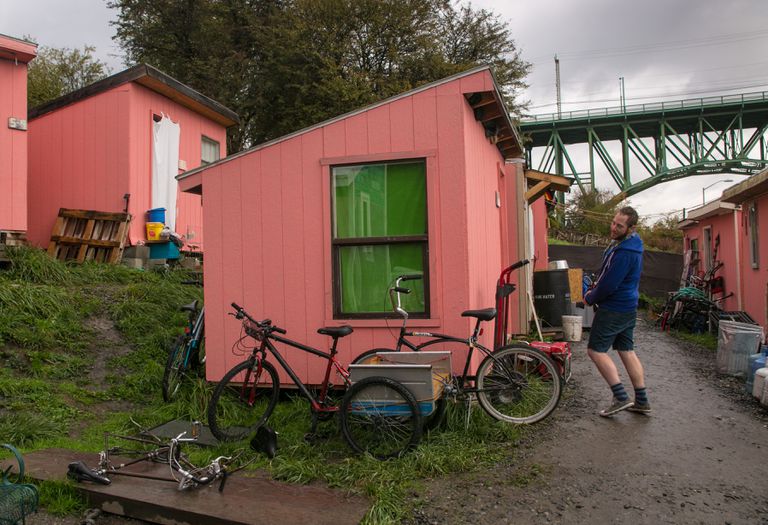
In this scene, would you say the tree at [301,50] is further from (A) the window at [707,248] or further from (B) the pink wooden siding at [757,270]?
(B) the pink wooden siding at [757,270]

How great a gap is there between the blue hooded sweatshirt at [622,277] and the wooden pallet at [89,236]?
7331 millimetres

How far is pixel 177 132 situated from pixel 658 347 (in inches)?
367

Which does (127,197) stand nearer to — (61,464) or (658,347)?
(61,464)

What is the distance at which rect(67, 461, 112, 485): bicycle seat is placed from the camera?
142 inches

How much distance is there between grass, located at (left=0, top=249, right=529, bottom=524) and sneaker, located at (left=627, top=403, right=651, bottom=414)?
1.32m

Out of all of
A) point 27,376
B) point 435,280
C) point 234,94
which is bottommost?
point 27,376

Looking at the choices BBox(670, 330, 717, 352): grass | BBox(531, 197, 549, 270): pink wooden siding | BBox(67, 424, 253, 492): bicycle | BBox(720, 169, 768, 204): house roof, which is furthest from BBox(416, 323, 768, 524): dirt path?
BBox(531, 197, 549, 270): pink wooden siding

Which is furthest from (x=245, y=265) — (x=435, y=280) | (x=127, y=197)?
(x=127, y=197)

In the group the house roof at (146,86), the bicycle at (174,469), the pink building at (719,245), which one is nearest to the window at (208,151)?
the house roof at (146,86)

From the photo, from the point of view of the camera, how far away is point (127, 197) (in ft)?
31.8

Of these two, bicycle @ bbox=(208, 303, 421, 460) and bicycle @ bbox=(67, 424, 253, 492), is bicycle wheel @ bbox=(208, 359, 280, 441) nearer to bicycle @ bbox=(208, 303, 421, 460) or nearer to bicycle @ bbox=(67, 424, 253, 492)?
bicycle @ bbox=(208, 303, 421, 460)

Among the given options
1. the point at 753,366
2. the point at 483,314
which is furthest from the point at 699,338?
the point at 483,314

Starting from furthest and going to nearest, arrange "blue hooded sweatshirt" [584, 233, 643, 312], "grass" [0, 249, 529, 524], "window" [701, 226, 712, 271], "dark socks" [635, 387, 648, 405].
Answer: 1. "window" [701, 226, 712, 271]
2. "dark socks" [635, 387, 648, 405]
3. "blue hooded sweatshirt" [584, 233, 643, 312]
4. "grass" [0, 249, 529, 524]

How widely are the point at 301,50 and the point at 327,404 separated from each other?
14.0m
